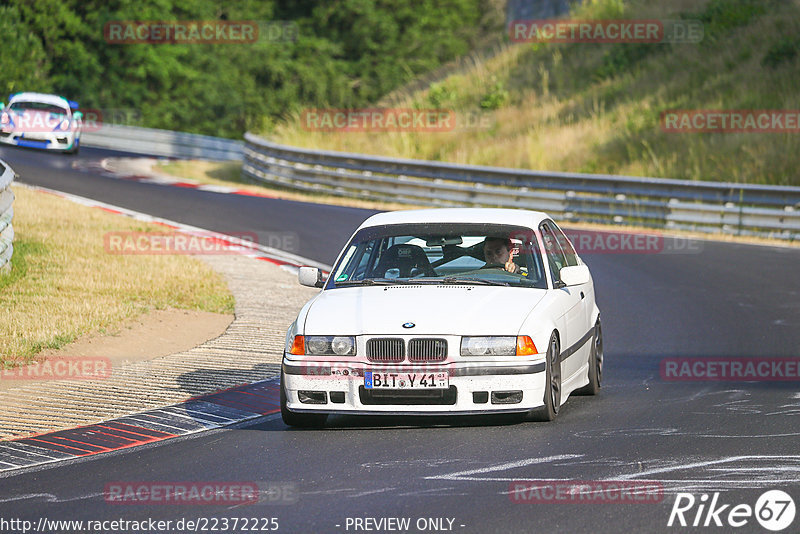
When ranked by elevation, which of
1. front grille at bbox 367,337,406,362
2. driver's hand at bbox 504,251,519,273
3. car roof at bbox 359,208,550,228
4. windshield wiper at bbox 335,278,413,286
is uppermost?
car roof at bbox 359,208,550,228

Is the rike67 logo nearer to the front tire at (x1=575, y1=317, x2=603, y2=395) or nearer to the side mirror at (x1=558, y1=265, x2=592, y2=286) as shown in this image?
the side mirror at (x1=558, y1=265, x2=592, y2=286)

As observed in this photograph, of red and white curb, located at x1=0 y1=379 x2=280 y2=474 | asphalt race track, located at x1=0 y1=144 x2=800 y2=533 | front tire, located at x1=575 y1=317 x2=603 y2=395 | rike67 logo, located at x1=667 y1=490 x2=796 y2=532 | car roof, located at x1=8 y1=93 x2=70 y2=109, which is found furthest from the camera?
car roof, located at x1=8 y1=93 x2=70 y2=109

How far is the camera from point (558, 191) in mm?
26250

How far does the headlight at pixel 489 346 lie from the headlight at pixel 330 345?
72cm

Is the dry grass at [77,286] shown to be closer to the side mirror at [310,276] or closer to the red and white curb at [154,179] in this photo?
the side mirror at [310,276]

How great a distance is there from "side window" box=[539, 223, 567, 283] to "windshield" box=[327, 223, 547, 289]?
155 millimetres

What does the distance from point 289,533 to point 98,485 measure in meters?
1.63

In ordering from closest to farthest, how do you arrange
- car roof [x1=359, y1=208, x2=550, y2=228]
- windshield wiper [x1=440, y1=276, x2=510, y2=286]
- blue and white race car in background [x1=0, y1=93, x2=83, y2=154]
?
1. windshield wiper [x1=440, y1=276, x2=510, y2=286]
2. car roof [x1=359, y1=208, x2=550, y2=228]
3. blue and white race car in background [x1=0, y1=93, x2=83, y2=154]

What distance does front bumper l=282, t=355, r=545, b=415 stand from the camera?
8.09 metres

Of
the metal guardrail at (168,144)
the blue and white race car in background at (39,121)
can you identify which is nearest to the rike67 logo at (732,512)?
the blue and white race car in background at (39,121)

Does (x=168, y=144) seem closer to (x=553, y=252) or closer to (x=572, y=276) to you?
(x=553, y=252)

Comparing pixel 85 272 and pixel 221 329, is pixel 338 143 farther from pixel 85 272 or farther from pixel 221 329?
pixel 221 329

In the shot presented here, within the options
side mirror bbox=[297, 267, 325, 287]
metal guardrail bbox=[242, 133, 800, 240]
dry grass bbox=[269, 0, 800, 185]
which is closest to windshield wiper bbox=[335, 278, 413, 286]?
side mirror bbox=[297, 267, 325, 287]

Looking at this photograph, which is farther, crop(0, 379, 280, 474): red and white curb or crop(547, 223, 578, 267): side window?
crop(547, 223, 578, 267): side window
